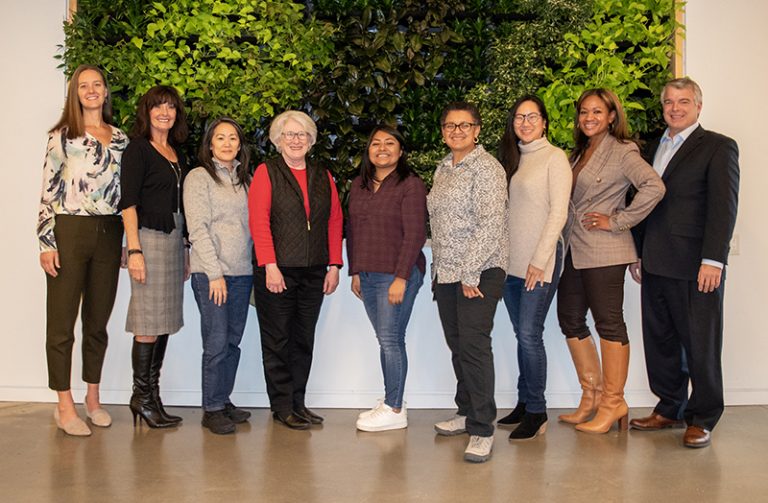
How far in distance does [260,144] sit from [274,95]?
29 centimetres

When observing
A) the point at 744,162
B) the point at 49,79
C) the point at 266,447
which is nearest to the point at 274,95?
the point at 49,79

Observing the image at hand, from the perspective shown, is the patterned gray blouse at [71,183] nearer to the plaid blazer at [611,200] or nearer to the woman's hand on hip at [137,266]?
the woman's hand on hip at [137,266]

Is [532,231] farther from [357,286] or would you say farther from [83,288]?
[83,288]

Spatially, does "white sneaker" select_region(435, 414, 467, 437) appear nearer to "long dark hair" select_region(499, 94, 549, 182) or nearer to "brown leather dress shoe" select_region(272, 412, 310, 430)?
"brown leather dress shoe" select_region(272, 412, 310, 430)

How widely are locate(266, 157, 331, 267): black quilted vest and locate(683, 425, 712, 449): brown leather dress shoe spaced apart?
6.38 ft

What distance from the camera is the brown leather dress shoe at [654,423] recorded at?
11.7ft

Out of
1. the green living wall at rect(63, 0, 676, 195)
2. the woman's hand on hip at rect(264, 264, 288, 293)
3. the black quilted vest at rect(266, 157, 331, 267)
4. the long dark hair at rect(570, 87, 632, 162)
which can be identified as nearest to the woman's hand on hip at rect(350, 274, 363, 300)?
the black quilted vest at rect(266, 157, 331, 267)

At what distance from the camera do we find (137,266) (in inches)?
135

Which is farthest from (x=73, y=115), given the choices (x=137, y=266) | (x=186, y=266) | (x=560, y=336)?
(x=560, y=336)

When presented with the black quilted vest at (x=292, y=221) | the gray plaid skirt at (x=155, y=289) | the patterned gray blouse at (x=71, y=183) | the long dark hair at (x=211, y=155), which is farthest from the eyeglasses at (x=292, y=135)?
the patterned gray blouse at (x=71, y=183)

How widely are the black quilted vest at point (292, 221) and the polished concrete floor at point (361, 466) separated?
89 centimetres

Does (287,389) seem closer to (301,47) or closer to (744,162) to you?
(301,47)

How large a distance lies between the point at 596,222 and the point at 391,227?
38.7 inches

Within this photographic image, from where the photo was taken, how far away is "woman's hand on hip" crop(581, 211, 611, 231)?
338 cm
